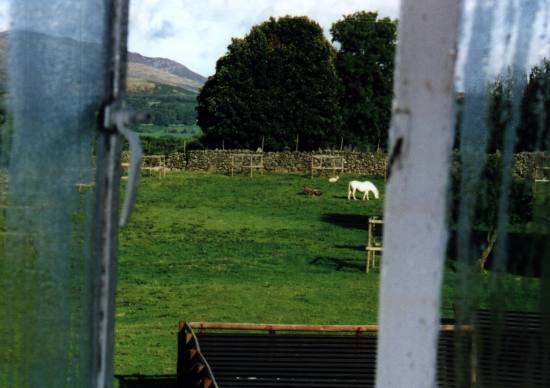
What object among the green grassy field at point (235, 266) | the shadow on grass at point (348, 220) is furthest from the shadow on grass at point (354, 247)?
the shadow on grass at point (348, 220)

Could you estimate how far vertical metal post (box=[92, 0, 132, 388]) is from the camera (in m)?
0.44

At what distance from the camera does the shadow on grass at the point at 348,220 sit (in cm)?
835

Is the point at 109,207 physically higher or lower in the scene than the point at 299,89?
lower

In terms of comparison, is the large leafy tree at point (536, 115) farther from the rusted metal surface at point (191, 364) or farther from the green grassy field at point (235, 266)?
the green grassy field at point (235, 266)

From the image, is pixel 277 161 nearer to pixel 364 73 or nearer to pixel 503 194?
pixel 364 73

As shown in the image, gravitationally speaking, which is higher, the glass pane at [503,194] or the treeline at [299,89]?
the treeline at [299,89]

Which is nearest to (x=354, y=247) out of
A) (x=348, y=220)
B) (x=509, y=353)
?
(x=348, y=220)

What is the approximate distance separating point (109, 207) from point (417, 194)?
0.17 m

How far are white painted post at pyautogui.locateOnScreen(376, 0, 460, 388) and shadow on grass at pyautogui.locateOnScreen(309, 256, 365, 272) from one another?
18.8ft

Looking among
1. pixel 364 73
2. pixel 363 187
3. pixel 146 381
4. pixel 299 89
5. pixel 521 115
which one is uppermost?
pixel 364 73

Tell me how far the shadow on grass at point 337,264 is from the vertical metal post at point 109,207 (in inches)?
226

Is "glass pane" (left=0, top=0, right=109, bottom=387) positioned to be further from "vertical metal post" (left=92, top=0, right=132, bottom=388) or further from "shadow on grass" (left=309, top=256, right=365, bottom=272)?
"shadow on grass" (left=309, top=256, right=365, bottom=272)

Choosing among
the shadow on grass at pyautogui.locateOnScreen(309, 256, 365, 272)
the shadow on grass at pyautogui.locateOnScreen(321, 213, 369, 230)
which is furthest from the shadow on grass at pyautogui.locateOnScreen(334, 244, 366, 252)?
the shadow on grass at pyautogui.locateOnScreen(321, 213, 369, 230)

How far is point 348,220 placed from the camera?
342 inches
